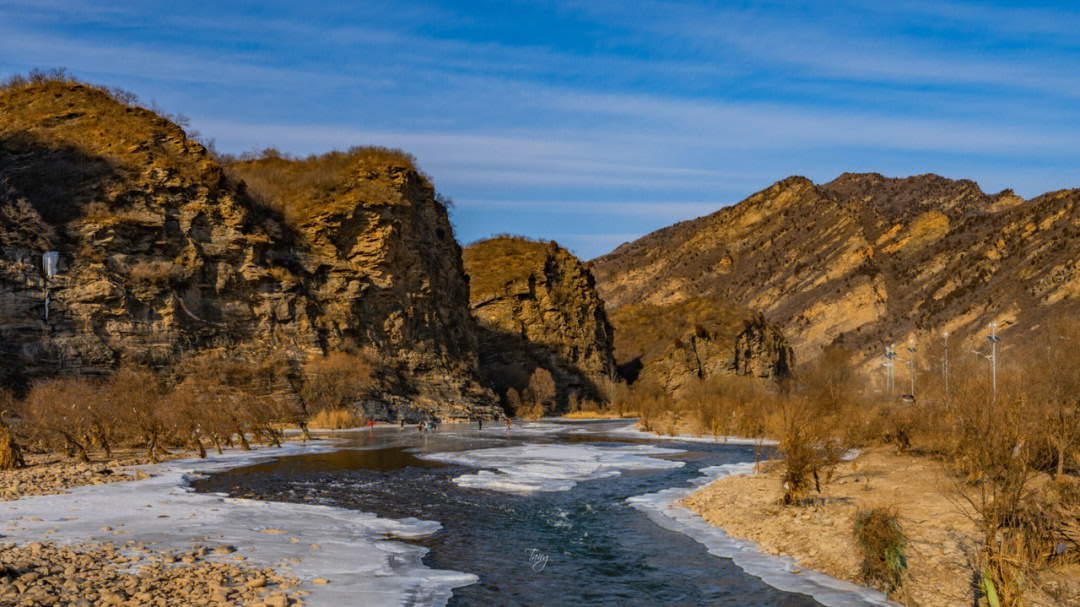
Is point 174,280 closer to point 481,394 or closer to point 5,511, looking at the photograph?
point 481,394

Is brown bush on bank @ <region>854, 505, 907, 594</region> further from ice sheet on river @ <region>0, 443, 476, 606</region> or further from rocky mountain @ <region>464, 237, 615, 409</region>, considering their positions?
rocky mountain @ <region>464, 237, 615, 409</region>

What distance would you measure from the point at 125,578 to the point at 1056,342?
3830cm

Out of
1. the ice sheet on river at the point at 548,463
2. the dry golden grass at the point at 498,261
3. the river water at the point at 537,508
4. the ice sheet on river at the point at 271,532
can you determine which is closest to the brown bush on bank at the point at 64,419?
the river water at the point at 537,508

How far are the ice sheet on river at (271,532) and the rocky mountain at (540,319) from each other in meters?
71.0

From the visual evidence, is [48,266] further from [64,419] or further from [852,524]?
[852,524]

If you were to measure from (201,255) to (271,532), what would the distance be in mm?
48499

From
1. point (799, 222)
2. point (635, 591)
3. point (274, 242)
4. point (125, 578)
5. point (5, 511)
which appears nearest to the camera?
point (125, 578)

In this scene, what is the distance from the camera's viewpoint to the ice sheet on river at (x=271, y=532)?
12.2 meters

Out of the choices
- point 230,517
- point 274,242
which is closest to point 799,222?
point 274,242

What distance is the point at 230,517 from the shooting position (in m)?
16.9

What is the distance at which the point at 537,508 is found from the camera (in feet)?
67.1

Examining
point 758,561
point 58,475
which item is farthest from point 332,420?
point 758,561

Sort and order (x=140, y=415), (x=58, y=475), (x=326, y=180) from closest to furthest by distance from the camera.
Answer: (x=58, y=475), (x=140, y=415), (x=326, y=180)

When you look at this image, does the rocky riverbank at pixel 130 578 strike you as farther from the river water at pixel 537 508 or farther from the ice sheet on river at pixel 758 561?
the ice sheet on river at pixel 758 561
